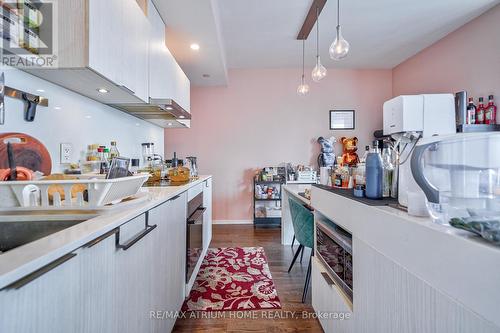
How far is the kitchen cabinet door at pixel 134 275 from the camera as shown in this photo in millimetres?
781

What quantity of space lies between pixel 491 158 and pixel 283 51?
3475 mm

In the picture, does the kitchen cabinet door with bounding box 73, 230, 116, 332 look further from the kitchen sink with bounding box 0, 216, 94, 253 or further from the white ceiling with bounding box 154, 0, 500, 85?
the white ceiling with bounding box 154, 0, 500, 85

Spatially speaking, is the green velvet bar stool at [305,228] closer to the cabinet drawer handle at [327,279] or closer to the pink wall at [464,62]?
the cabinet drawer handle at [327,279]

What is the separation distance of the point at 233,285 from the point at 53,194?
158 centimetres

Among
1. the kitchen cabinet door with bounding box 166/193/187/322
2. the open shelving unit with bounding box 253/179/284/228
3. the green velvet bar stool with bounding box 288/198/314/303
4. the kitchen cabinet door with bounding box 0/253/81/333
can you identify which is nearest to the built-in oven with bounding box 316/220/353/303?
the green velvet bar stool with bounding box 288/198/314/303

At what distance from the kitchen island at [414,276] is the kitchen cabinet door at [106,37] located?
141cm

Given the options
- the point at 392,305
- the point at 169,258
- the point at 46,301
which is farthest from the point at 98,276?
the point at 392,305

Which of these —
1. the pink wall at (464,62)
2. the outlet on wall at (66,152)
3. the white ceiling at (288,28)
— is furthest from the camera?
the pink wall at (464,62)

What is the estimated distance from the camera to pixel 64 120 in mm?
1413

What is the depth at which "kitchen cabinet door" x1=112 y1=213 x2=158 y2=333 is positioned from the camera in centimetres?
78

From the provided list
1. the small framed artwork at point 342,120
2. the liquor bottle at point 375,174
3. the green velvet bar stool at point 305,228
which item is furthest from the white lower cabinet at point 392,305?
the small framed artwork at point 342,120

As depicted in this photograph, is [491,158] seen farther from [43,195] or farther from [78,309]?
[43,195]

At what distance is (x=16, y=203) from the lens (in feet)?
2.85

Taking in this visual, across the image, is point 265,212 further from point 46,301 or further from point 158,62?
point 46,301
